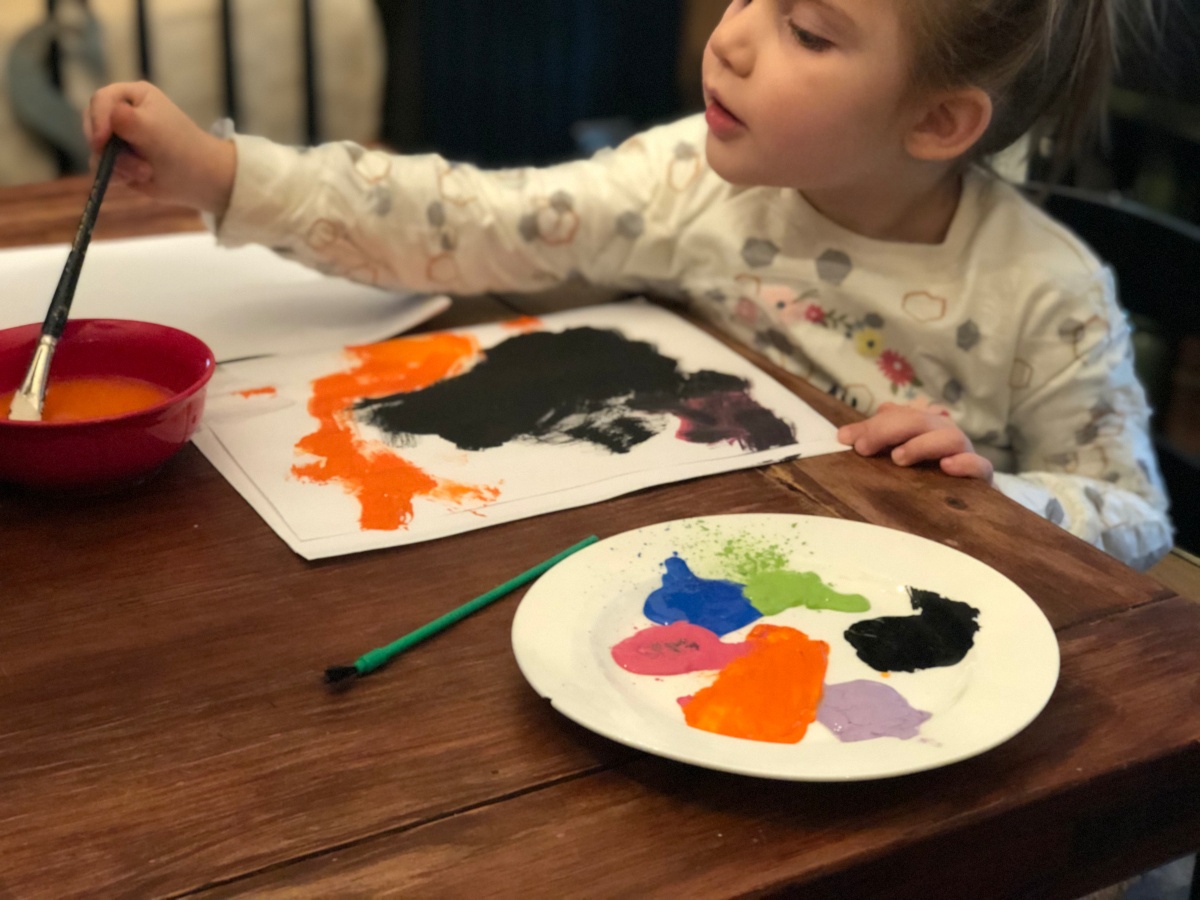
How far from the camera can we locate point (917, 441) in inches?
30.9

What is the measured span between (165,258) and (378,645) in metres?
0.64

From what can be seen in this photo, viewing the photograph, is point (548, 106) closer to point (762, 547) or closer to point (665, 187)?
point (665, 187)

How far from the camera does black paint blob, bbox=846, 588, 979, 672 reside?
0.58 metres

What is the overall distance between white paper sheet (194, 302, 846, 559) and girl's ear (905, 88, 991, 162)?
23 centimetres

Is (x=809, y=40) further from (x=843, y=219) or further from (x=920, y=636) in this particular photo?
(x=920, y=636)

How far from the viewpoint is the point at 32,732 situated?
0.52 m

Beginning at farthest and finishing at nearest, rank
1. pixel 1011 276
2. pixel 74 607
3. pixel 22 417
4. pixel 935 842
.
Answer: pixel 1011 276 < pixel 22 417 < pixel 74 607 < pixel 935 842

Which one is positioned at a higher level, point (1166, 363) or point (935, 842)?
point (935, 842)

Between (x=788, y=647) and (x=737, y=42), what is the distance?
0.51 metres

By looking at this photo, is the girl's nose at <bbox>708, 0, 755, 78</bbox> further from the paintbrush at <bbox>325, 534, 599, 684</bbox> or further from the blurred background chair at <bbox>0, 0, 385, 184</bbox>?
the blurred background chair at <bbox>0, 0, 385, 184</bbox>

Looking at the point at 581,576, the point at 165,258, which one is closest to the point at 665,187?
the point at 165,258

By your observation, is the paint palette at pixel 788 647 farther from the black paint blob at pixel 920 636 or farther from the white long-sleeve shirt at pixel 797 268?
the white long-sleeve shirt at pixel 797 268

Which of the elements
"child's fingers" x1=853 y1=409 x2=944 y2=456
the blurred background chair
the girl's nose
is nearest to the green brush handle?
"child's fingers" x1=853 y1=409 x2=944 y2=456

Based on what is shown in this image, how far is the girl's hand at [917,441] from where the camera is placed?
778mm
